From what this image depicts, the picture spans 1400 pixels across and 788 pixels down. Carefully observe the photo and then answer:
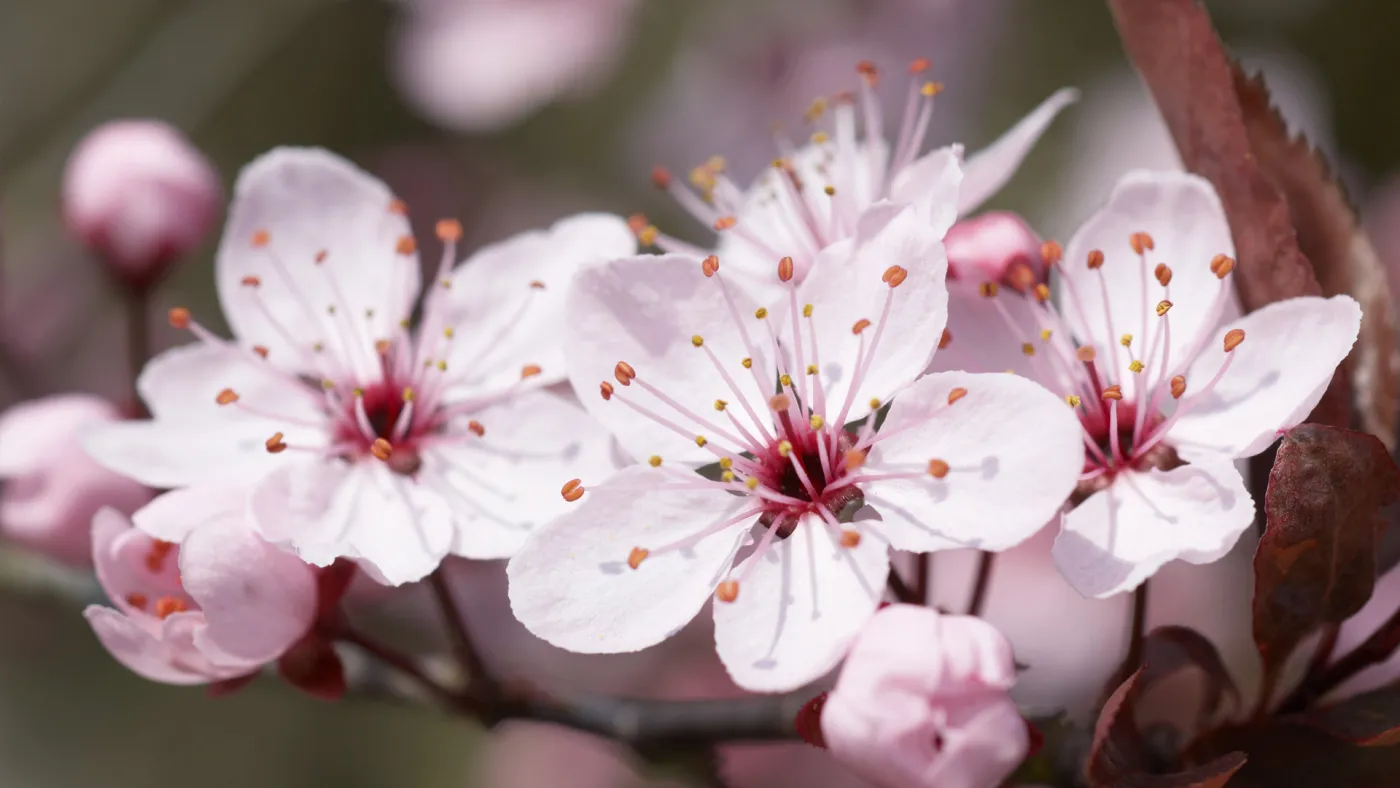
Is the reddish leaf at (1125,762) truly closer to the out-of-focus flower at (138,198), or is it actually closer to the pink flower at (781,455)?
the pink flower at (781,455)

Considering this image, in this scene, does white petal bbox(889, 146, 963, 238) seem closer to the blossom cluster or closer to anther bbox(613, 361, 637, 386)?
the blossom cluster

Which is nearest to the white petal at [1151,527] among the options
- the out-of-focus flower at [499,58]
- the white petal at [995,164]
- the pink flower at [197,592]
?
the white petal at [995,164]

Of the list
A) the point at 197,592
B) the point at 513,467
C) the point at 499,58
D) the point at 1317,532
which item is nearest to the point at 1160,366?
the point at 1317,532

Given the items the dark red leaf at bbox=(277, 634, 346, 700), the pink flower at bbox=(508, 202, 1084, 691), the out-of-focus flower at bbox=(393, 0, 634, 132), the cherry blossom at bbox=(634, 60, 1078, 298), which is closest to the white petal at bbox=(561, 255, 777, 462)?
the pink flower at bbox=(508, 202, 1084, 691)

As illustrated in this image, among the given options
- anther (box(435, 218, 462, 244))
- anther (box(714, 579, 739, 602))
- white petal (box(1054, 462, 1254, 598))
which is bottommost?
anther (box(714, 579, 739, 602))

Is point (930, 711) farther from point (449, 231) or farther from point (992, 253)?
point (449, 231)

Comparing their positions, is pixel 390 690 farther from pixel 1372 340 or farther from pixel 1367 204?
pixel 1367 204
